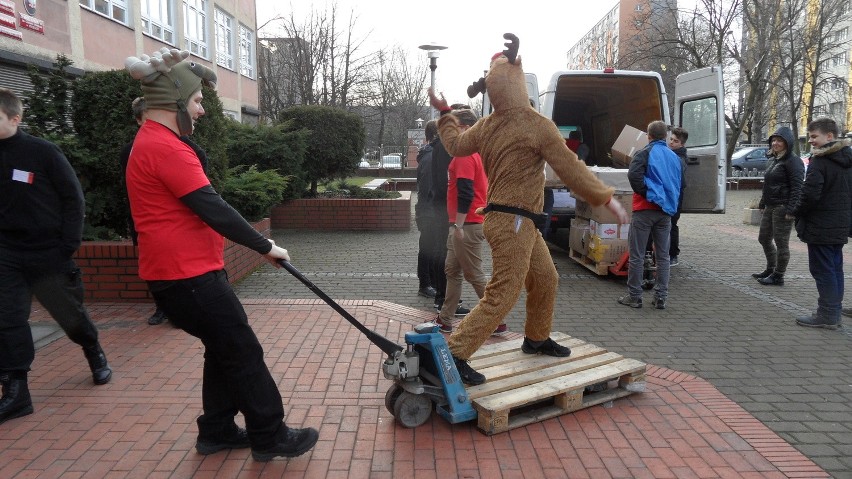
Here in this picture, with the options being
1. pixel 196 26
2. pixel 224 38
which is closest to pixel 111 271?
pixel 196 26

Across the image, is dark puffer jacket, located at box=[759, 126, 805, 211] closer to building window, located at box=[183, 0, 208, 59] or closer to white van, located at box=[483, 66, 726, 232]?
white van, located at box=[483, 66, 726, 232]

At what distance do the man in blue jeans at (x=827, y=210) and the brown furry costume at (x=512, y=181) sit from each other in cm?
327

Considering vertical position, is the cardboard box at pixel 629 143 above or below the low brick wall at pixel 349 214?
above

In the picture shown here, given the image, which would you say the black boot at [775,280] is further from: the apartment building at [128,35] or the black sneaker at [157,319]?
the apartment building at [128,35]

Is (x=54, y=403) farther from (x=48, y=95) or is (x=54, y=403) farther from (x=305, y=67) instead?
(x=305, y=67)

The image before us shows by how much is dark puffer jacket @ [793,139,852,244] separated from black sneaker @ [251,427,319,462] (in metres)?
4.99

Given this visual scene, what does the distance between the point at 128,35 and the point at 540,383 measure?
14.4 meters

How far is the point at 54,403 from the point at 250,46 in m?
23.8

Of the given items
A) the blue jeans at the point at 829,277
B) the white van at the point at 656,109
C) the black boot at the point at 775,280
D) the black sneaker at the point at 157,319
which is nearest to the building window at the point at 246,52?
the white van at the point at 656,109

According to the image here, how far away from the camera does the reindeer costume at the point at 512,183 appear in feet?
11.9

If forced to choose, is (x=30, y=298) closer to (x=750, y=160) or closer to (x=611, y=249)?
(x=611, y=249)

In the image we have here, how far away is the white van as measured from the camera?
27.2ft

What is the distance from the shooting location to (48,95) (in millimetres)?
6184

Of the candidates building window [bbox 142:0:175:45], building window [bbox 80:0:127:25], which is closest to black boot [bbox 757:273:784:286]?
building window [bbox 80:0:127:25]
